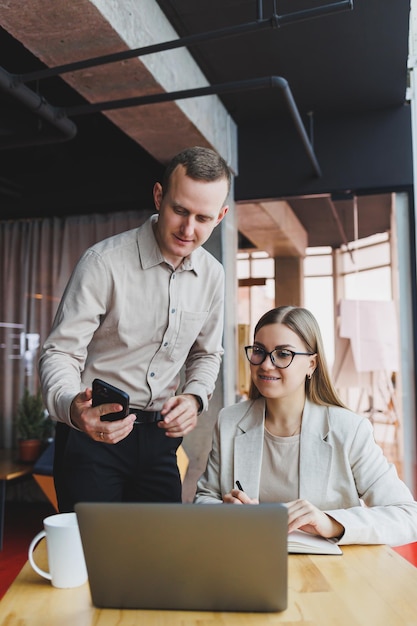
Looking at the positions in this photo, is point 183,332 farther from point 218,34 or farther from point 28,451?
point 28,451

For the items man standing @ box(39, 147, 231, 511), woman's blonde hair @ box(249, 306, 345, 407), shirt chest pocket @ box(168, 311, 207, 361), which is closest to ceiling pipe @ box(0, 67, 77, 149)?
man standing @ box(39, 147, 231, 511)

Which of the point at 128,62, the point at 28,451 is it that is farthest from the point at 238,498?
the point at 28,451

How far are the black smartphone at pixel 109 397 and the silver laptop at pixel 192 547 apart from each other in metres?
0.43

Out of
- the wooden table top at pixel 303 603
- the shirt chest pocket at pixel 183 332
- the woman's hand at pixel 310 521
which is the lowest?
the wooden table top at pixel 303 603

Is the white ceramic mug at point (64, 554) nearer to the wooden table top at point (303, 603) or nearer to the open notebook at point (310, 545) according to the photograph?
the wooden table top at point (303, 603)

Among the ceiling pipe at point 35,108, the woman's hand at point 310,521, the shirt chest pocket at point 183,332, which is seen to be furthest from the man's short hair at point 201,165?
the ceiling pipe at point 35,108

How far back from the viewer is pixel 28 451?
16.1ft

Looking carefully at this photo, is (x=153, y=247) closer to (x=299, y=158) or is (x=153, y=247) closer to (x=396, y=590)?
(x=396, y=590)

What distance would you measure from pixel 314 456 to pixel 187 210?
828 mm

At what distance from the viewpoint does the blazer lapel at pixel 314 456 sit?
1.84 m

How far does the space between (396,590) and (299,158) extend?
3909 millimetres

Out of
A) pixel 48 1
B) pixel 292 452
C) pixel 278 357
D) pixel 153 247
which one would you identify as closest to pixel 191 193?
pixel 153 247

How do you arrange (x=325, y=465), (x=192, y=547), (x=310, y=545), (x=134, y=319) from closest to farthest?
(x=192, y=547)
(x=310, y=545)
(x=325, y=465)
(x=134, y=319)

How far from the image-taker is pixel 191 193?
1.75m
